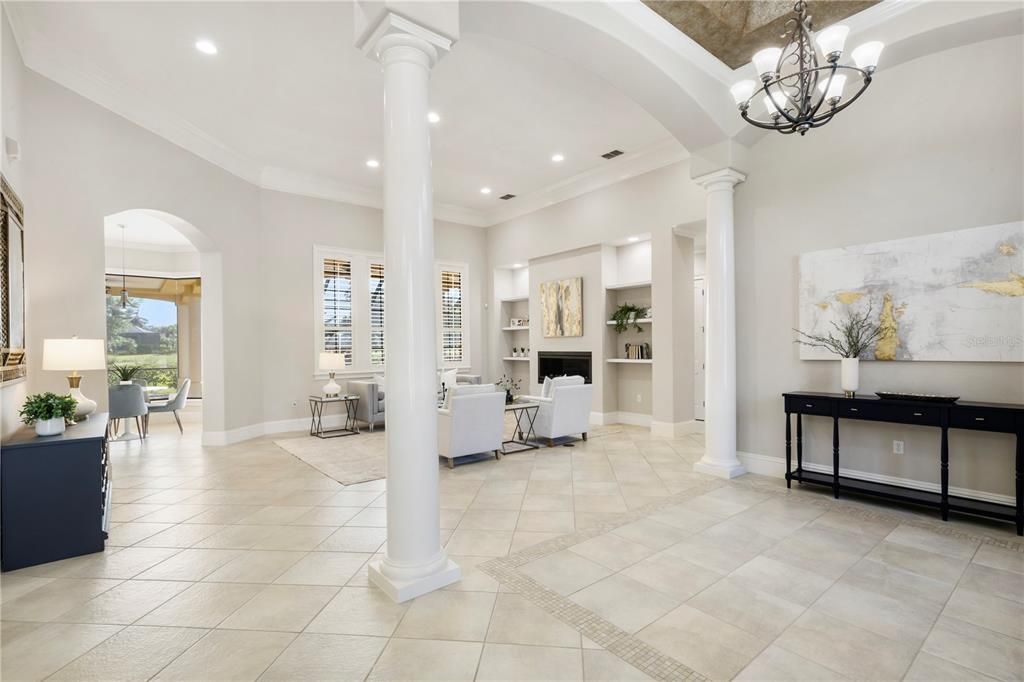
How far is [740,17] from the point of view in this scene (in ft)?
12.8

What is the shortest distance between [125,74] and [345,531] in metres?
4.78

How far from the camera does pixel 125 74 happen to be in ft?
15.3

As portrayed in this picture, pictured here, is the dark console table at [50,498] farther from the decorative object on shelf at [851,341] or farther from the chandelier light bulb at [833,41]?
the decorative object on shelf at [851,341]

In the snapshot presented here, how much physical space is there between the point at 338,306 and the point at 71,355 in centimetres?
428

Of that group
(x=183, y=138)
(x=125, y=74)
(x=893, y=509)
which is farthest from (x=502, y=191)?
(x=893, y=509)

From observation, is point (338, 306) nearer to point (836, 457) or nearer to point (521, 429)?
point (521, 429)

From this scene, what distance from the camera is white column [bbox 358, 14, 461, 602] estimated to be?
2584 mm

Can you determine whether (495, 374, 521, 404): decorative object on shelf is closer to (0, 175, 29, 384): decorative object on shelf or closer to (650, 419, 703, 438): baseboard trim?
(650, 419, 703, 438): baseboard trim

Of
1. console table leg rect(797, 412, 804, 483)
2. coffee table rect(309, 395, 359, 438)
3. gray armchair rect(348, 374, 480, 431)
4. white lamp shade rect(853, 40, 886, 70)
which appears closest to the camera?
white lamp shade rect(853, 40, 886, 70)

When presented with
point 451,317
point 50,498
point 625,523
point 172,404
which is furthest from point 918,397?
point 172,404

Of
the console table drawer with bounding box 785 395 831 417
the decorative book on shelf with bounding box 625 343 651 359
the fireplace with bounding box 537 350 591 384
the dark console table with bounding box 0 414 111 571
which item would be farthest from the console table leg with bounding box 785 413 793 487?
the dark console table with bounding box 0 414 111 571

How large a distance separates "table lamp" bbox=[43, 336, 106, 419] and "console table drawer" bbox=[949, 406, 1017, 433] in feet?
21.3

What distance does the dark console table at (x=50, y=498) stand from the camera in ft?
9.60

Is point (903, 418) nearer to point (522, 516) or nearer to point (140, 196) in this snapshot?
point (522, 516)
